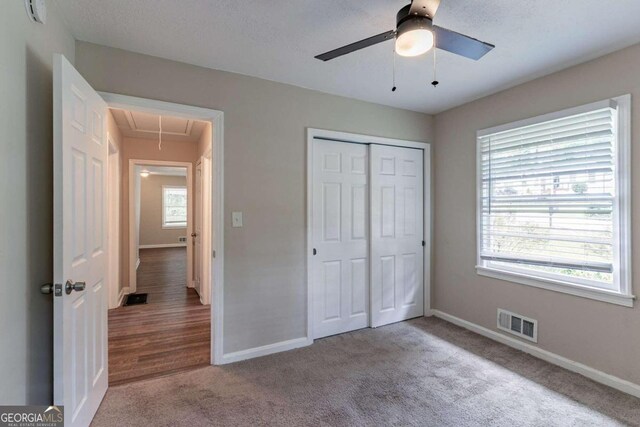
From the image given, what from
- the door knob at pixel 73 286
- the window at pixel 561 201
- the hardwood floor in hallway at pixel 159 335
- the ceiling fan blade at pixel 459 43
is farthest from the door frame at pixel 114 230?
the window at pixel 561 201

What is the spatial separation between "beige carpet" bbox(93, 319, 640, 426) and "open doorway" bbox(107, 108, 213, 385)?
414mm

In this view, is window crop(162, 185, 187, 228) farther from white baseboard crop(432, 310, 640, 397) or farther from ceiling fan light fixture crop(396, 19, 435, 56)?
ceiling fan light fixture crop(396, 19, 435, 56)

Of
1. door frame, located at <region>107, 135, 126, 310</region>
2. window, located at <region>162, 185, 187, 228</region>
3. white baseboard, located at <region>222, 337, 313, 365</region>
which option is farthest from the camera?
window, located at <region>162, 185, 187, 228</region>

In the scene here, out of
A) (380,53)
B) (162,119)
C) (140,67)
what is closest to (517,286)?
(380,53)

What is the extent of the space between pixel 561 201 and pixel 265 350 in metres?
2.84

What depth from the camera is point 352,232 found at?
328 centimetres

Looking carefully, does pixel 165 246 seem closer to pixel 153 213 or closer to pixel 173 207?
pixel 153 213

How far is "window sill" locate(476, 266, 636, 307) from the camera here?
220cm

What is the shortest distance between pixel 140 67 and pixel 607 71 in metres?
3.49

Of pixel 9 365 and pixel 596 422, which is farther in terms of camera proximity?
pixel 596 422

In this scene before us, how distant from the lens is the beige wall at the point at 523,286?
2176 millimetres

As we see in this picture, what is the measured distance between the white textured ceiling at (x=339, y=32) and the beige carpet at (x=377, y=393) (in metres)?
2.46

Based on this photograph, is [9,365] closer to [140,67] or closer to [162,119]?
[140,67]

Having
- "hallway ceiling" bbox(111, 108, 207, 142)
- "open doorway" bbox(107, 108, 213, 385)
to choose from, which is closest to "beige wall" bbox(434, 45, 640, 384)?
"open doorway" bbox(107, 108, 213, 385)
